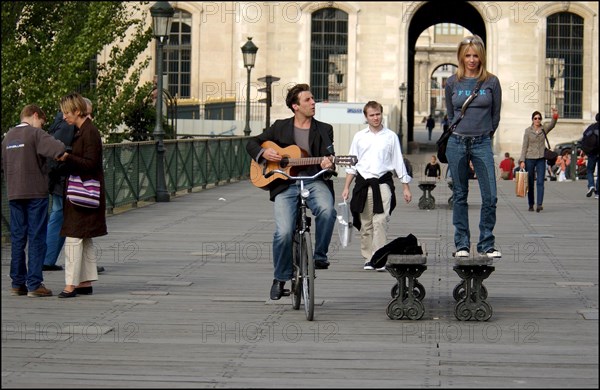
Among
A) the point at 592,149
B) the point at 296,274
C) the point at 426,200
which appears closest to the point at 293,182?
the point at 296,274

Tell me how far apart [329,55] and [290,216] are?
4662cm

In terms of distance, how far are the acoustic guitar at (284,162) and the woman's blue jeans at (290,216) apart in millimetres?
158

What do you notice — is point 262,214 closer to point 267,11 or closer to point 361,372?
point 361,372

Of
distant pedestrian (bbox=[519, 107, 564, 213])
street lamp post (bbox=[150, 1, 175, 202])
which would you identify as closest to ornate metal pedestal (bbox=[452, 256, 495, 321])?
distant pedestrian (bbox=[519, 107, 564, 213])

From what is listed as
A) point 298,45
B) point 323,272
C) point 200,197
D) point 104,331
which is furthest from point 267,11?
→ point 104,331

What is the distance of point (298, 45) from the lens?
56.7 meters

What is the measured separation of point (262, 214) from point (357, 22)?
118 ft

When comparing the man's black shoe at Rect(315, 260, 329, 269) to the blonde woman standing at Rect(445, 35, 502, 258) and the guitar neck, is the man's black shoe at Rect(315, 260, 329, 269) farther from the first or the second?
the blonde woman standing at Rect(445, 35, 502, 258)

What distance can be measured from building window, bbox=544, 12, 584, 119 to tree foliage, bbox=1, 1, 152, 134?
28480 millimetres

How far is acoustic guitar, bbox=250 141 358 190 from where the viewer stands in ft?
36.1

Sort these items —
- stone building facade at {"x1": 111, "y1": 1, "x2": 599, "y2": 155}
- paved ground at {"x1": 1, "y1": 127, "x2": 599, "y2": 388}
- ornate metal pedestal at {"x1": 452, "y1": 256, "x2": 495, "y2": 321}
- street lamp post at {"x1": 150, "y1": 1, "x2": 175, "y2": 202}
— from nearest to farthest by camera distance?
1. paved ground at {"x1": 1, "y1": 127, "x2": 599, "y2": 388}
2. ornate metal pedestal at {"x1": 452, "y1": 256, "x2": 495, "y2": 321}
3. street lamp post at {"x1": 150, "y1": 1, "x2": 175, "y2": 202}
4. stone building facade at {"x1": 111, "y1": 1, "x2": 599, "y2": 155}

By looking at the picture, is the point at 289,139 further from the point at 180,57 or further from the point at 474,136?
the point at 180,57

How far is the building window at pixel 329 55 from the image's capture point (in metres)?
56.8

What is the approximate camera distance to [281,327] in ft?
33.6
